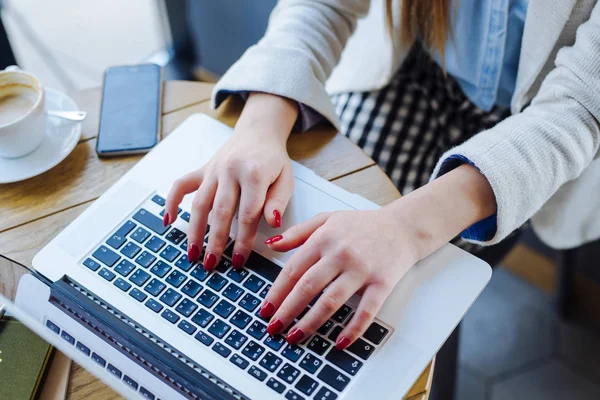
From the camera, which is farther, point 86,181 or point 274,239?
point 86,181

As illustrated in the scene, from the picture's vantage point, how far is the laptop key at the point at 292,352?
0.53 m

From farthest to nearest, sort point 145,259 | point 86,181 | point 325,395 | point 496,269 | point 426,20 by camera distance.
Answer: point 496,269
point 426,20
point 86,181
point 145,259
point 325,395

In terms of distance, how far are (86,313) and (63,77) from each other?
4.09 ft

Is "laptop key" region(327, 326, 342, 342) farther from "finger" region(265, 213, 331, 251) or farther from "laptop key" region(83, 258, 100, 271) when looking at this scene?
"laptop key" region(83, 258, 100, 271)

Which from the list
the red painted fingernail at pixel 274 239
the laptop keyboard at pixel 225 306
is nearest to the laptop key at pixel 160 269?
the laptop keyboard at pixel 225 306

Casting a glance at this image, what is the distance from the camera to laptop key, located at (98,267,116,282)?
1.95 ft

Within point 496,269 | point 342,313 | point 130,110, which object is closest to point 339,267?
point 342,313

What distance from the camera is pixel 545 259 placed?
137 cm

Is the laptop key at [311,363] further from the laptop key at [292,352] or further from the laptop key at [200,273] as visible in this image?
the laptop key at [200,273]

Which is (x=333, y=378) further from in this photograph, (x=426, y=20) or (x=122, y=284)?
(x=426, y=20)

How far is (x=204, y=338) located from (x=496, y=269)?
94 centimetres

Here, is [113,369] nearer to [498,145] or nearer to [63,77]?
[498,145]

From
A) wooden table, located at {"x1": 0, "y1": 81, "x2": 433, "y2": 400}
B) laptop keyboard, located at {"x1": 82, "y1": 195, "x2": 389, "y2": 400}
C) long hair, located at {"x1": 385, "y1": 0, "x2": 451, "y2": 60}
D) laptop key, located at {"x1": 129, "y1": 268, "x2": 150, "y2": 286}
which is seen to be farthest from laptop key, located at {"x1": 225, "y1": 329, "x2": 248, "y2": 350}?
long hair, located at {"x1": 385, "y1": 0, "x2": 451, "y2": 60}

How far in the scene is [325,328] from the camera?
551mm
